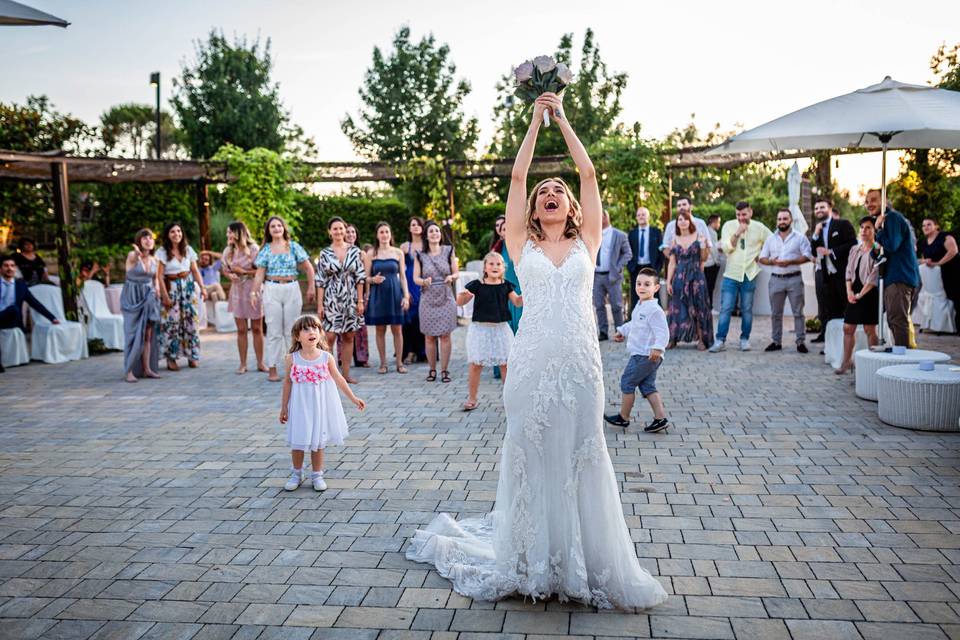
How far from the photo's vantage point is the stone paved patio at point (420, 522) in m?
3.14

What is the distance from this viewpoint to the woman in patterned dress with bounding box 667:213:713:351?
10.7 m

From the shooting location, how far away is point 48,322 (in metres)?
11.4

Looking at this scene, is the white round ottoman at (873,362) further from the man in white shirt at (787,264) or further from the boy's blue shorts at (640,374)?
the man in white shirt at (787,264)

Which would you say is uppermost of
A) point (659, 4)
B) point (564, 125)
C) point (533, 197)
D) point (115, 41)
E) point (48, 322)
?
point (115, 41)

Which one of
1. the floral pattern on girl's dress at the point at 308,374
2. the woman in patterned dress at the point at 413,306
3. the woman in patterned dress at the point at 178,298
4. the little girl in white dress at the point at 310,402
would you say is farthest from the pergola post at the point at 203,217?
the floral pattern on girl's dress at the point at 308,374

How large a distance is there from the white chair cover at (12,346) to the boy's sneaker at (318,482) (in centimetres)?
812

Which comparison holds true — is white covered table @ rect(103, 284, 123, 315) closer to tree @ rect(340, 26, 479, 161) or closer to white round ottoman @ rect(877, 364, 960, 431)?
white round ottoman @ rect(877, 364, 960, 431)

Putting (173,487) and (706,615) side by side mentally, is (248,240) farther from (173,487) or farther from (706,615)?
(706,615)

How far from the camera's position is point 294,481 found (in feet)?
16.3

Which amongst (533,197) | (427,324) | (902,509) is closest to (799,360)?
(427,324)

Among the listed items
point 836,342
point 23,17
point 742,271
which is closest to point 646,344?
point 836,342

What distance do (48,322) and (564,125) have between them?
1048cm

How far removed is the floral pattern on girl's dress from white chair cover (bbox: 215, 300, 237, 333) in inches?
404

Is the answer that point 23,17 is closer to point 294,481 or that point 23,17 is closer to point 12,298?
point 294,481
